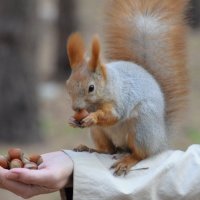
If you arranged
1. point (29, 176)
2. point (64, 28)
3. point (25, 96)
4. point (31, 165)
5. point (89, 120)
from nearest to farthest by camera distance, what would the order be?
point (29, 176) < point (31, 165) < point (89, 120) < point (25, 96) < point (64, 28)

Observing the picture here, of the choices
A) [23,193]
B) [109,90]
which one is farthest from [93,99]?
[23,193]

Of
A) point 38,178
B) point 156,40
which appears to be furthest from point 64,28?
point 38,178

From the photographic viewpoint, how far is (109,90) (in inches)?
77.6

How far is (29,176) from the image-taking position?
164 centimetres

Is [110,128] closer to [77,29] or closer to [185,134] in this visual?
[185,134]

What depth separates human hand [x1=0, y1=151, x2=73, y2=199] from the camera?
164 centimetres

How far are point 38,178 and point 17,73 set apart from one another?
303 cm

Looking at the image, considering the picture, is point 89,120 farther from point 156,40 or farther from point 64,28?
point 64,28

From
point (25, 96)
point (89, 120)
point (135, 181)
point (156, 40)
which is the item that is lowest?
point (25, 96)

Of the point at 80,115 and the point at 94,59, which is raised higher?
the point at 94,59

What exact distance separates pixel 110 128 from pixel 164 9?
1.39 feet

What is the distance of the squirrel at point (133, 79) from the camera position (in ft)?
6.29

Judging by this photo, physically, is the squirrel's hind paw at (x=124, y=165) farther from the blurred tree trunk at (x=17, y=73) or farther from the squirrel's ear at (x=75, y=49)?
the blurred tree trunk at (x=17, y=73)

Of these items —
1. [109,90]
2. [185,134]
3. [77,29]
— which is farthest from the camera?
[77,29]
